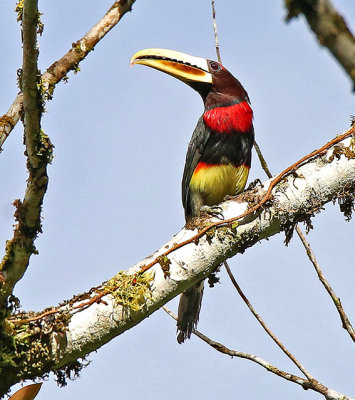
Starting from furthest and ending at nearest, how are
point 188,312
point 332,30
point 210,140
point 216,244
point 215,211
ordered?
point 210,140 → point 188,312 → point 215,211 → point 216,244 → point 332,30

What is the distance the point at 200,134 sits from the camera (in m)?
5.69

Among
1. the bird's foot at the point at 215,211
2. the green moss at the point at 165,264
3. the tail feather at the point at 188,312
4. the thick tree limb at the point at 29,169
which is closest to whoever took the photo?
the thick tree limb at the point at 29,169

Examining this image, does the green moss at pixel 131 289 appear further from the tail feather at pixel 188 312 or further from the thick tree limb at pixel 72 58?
the tail feather at pixel 188 312

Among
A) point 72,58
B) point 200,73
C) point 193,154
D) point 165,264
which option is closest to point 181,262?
point 165,264

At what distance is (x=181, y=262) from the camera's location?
3811mm

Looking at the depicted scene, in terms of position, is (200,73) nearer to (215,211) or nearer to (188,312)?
(215,211)

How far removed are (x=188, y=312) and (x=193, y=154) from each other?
58.9 inches

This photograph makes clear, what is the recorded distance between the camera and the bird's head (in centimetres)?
601

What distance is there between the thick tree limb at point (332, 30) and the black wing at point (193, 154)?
4.80 metres

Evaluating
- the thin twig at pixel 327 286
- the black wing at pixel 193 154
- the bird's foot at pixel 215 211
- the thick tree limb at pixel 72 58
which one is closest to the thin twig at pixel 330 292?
the thin twig at pixel 327 286

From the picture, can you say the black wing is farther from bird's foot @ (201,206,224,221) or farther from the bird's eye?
bird's foot @ (201,206,224,221)

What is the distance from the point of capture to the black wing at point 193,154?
563 centimetres

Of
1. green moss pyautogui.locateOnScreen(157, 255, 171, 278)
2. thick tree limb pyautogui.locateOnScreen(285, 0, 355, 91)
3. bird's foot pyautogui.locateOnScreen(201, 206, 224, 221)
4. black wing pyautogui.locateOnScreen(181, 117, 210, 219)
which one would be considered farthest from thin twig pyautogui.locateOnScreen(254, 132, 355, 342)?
thick tree limb pyautogui.locateOnScreen(285, 0, 355, 91)

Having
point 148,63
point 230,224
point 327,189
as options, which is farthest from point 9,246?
point 148,63
